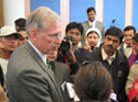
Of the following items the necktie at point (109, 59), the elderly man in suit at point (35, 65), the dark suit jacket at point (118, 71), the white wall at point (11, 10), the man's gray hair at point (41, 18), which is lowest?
the dark suit jacket at point (118, 71)

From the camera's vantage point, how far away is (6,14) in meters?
4.88

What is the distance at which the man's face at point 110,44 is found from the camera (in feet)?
7.08

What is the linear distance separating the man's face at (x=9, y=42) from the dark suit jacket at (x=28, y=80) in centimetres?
114

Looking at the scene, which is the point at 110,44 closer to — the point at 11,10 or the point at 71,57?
the point at 71,57

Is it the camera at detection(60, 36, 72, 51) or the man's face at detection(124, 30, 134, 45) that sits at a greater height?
the man's face at detection(124, 30, 134, 45)

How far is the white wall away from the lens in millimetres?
4789

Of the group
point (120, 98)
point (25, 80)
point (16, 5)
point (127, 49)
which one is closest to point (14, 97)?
point (25, 80)

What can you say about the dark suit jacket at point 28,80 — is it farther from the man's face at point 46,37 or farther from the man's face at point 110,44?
the man's face at point 110,44

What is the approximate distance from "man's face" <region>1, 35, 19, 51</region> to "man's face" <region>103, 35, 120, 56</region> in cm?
103

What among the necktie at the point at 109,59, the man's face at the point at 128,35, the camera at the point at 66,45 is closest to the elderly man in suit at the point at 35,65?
the camera at the point at 66,45

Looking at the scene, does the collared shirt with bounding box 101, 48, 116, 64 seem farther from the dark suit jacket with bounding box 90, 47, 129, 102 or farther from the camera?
the camera

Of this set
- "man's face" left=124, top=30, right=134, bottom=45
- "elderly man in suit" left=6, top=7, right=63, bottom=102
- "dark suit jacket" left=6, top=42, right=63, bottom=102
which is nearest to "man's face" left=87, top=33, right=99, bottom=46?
"man's face" left=124, top=30, right=134, bottom=45

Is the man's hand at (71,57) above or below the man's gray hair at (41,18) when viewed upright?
below

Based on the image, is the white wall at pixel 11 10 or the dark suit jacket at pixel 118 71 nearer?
the dark suit jacket at pixel 118 71
